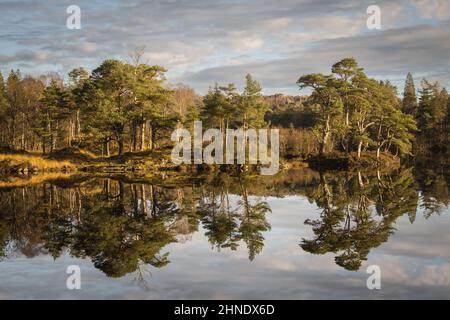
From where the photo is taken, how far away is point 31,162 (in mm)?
44625

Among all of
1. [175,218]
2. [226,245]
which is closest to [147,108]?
[175,218]

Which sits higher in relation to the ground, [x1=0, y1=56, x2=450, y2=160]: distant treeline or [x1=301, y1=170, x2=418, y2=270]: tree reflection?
[x1=0, y1=56, x2=450, y2=160]: distant treeline

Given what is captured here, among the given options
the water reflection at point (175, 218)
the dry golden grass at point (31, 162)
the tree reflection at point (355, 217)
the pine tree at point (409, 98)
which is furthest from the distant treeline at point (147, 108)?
the pine tree at point (409, 98)

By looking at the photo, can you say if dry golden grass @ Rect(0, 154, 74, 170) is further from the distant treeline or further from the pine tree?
the pine tree

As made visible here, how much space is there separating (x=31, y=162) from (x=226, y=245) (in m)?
36.3

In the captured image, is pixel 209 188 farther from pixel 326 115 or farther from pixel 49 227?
pixel 326 115

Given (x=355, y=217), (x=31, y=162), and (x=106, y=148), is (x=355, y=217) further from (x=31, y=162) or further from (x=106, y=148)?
(x=106, y=148)

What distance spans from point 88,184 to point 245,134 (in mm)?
19813

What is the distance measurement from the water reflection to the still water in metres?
0.05

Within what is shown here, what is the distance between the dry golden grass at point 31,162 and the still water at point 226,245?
21.6m

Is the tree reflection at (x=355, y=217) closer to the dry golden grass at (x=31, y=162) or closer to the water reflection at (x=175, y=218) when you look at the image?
the water reflection at (x=175, y=218)

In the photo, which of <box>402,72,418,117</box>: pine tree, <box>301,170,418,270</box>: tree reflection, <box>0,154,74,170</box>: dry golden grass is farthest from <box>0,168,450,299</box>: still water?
<box>402,72,418,117</box>: pine tree

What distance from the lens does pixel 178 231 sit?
49.4 ft

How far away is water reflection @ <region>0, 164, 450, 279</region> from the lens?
12531mm
